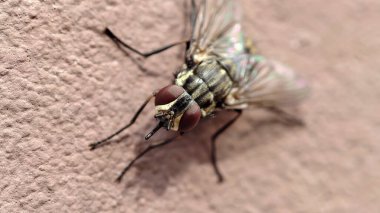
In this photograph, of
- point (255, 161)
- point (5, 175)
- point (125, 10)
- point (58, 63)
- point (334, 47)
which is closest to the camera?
point (5, 175)

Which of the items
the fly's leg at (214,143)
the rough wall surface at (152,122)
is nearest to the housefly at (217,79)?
the fly's leg at (214,143)

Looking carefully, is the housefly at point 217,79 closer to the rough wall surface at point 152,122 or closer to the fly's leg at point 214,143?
the fly's leg at point 214,143

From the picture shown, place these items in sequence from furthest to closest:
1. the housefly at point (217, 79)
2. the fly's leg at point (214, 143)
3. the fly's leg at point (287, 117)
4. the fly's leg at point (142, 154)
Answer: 1. the fly's leg at point (287, 117)
2. the fly's leg at point (214, 143)
3. the fly's leg at point (142, 154)
4. the housefly at point (217, 79)

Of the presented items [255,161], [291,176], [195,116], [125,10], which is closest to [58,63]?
[125,10]

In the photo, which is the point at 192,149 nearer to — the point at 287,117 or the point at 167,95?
the point at 167,95

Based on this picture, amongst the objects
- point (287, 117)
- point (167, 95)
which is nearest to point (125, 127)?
point (167, 95)

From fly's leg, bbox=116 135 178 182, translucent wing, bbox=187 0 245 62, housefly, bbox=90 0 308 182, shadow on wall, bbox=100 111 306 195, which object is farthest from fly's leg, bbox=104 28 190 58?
fly's leg, bbox=116 135 178 182

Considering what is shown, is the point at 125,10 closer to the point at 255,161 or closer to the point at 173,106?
Answer: the point at 173,106
